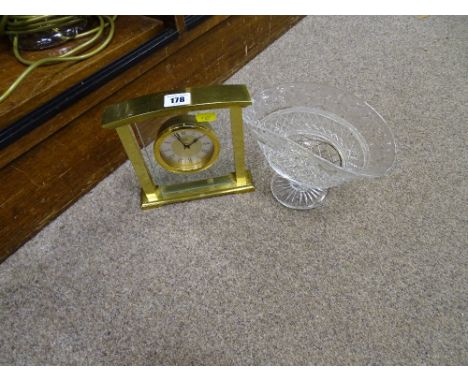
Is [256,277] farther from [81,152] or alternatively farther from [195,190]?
[81,152]

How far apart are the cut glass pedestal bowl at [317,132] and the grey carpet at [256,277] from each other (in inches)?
2.5

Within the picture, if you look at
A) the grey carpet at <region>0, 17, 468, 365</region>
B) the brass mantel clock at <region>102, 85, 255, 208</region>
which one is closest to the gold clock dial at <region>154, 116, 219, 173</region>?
the brass mantel clock at <region>102, 85, 255, 208</region>

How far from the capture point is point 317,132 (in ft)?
2.41

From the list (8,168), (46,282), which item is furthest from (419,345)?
(8,168)

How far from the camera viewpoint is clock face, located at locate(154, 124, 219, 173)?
1.97 feet

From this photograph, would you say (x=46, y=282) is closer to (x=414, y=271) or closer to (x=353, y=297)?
(x=353, y=297)

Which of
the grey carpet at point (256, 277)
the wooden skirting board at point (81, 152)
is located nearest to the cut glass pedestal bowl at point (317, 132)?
the grey carpet at point (256, 277)

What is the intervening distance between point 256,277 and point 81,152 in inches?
19.0

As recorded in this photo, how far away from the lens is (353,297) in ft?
2.03

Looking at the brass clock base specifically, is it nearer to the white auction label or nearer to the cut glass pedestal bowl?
the cut glass pedestal bowl

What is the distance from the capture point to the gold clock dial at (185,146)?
0.59m

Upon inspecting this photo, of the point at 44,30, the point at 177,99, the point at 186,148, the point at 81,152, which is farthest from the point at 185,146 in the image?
the point at 44,30

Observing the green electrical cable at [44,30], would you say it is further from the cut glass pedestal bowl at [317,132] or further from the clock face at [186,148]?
the cut glass pedestal bowl at [317,132]

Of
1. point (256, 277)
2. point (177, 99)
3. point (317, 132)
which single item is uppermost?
point (177, 99)
